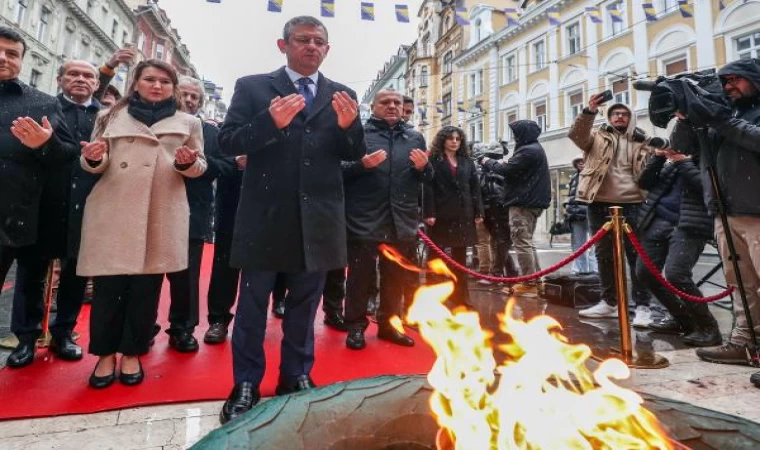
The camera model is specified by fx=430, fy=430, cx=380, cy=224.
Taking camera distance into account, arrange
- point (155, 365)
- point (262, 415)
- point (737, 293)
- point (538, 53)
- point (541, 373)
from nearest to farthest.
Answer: point (262, 415), point (541, 373), point (155, 365), point (737, 293), point (538, 53)

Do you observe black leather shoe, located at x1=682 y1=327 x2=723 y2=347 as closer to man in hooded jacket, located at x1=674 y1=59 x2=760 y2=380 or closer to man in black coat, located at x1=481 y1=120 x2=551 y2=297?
man in hooded jacket, located at x1=674 y1=59 x2=760 y2=380

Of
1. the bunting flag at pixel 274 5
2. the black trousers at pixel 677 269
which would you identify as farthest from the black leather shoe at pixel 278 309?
the bunting flag at pixel 274 5

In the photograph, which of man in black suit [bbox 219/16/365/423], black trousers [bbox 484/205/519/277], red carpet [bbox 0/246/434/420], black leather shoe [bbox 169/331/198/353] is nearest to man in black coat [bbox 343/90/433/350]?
red carpet [bbox 0/246/434/420]

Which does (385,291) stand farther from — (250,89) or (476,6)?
(476,6)

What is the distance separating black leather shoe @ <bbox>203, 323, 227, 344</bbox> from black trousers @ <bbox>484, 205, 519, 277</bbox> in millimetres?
4066

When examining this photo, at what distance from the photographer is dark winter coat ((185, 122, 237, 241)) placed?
3.23 metres

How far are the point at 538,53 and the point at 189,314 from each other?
80.6 ft

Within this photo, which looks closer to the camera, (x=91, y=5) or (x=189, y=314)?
(x=189, y=314)

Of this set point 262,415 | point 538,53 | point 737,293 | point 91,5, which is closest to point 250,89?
point 262,415

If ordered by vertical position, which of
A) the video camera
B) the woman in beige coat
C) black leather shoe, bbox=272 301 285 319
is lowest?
black leather shoe, bbox=272 301 285 319

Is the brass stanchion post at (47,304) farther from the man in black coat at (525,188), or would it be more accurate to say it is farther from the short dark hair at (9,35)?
the man in black coat at (525,188)

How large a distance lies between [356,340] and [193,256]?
1406 millimetres

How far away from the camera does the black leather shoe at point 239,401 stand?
6.66ft

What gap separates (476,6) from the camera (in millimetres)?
29297
